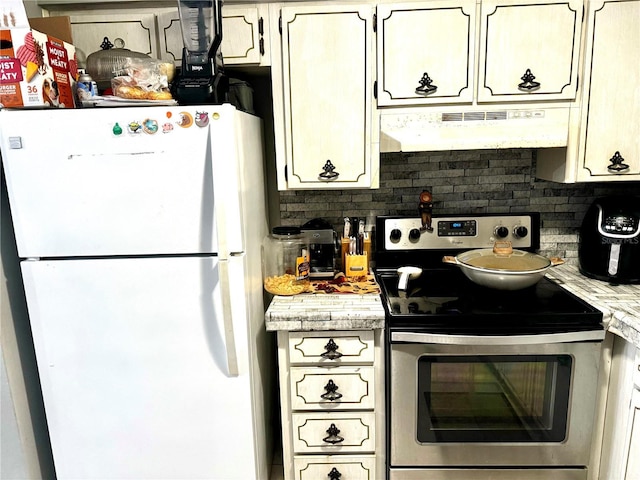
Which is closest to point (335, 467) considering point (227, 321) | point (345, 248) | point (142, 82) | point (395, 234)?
point (227, 321)

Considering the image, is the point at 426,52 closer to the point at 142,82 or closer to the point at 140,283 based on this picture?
the point at 142,82

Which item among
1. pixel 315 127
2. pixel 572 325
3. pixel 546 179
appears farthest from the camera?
pixel 546 179

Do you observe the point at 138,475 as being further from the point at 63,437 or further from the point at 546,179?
the point at 546,179

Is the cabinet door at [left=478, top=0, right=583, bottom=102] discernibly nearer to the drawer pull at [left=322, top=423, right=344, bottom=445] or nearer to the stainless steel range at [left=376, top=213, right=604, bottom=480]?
the stainless steel range at [left=376, top=213, right=604, bottom=480]

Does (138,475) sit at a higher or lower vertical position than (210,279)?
lower

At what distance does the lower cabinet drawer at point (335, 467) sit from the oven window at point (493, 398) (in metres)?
Result: 0.26

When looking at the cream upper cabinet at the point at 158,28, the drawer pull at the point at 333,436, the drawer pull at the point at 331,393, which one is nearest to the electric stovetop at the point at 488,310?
the drawer pull at the point at 331,393

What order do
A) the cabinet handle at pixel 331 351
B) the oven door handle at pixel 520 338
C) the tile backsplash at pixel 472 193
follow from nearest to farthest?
the oven door handle at pixel 520 338 → the cabinet handle at pixel 331 351 → the tile backsplash at pixel 472 193

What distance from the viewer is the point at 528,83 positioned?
5.65 ft

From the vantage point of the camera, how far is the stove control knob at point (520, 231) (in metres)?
2.08

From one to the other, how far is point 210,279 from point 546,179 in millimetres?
1504

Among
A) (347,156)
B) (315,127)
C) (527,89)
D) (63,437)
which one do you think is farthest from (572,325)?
(63,437)

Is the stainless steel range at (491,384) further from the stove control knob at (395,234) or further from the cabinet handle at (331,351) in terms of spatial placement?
the stove control knob at (395,234)

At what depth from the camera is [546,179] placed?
6.55 feet
